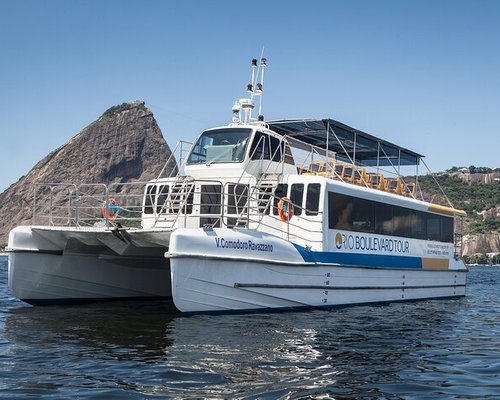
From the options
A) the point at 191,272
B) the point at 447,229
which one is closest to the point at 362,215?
the point at 191,272

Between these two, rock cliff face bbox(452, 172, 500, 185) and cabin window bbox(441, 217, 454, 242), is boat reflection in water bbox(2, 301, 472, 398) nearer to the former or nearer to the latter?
cabin window bbox(441, 217, 454, 242)

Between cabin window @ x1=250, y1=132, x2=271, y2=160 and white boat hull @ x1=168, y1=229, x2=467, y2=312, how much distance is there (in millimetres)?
2768

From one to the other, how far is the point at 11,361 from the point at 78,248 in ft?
18.4

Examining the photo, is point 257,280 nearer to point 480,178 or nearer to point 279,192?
point 279,192

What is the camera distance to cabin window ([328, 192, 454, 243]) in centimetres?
1366

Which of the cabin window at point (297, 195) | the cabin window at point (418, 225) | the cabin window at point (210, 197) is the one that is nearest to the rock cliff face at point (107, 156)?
the cabin window at point (418, 225)

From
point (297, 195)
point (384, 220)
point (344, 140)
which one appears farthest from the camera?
point (344, 140)

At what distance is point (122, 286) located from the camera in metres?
14.3

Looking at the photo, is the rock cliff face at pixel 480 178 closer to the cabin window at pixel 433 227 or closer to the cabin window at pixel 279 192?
the cabin window at pixel 433 227

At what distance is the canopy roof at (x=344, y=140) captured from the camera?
1552 centimetres

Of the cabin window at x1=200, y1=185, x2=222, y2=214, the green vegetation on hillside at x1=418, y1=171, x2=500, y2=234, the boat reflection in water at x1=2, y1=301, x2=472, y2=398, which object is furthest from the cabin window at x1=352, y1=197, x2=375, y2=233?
the green vegetation on hillside at x1=418, y1=171, x2=500, y2=234

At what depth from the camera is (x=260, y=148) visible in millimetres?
14070

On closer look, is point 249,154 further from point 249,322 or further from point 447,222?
point 447,222

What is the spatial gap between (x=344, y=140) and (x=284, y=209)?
5.42 metres
